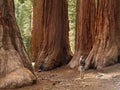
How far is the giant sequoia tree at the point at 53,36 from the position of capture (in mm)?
16062

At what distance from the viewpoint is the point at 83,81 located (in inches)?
428

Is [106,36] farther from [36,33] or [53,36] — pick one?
[36,33]

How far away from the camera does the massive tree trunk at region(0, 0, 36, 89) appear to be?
29.6 feet

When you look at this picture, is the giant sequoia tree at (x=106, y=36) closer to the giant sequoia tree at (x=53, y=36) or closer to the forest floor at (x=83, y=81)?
the forest floor at (x=83, y=81)

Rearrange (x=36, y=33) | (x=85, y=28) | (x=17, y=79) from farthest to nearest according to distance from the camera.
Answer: (x=36, y=33)
(x=85, y=28)
(x=17, y=79)

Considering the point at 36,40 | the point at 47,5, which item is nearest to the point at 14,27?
the point at 47,5

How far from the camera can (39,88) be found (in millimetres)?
9102

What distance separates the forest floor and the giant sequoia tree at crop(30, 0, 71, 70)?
66cm

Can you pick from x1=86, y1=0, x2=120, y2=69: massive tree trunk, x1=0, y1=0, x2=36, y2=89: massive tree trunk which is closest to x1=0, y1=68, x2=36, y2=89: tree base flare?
x1=0, y1=0, x2=36, y2=89: massive tree trunk

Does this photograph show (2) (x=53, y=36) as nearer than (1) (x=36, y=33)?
Yes

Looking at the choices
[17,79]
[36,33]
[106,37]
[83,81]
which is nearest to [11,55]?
[17,79]

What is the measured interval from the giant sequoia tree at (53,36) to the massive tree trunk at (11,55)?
5.74 m

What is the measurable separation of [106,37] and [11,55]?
5.46 meters

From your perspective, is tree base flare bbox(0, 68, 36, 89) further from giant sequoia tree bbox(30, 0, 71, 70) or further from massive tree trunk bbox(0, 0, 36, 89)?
giant sequoia tree bbox(30, 0, 71, 70)
